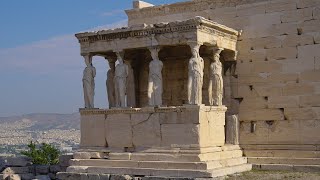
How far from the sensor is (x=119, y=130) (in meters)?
15.6

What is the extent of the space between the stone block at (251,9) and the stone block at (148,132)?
142 inches

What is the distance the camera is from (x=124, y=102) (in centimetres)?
1575

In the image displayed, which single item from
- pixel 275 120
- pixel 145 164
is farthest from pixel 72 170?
pixel 275 120

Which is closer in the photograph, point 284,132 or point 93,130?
point 284,132

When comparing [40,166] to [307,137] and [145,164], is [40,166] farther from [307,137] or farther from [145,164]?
[307,137]

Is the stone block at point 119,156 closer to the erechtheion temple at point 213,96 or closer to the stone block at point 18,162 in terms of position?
the erechtheion temple at point 213,96

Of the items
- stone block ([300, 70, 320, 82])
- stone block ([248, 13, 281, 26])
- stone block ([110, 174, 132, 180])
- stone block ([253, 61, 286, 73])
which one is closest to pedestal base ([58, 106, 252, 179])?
stone block ([110, 174, 132, 180])

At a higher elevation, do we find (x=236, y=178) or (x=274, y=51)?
(x=274, y=51)

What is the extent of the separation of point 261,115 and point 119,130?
354 cm

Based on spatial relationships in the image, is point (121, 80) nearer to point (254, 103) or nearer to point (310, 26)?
point (254, 103)

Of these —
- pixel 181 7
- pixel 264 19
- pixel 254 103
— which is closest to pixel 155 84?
pixel 254 103

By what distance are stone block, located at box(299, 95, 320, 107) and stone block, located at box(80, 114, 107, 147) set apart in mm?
4868

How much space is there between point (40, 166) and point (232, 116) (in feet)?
18.6

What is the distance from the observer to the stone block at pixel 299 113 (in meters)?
15.3
